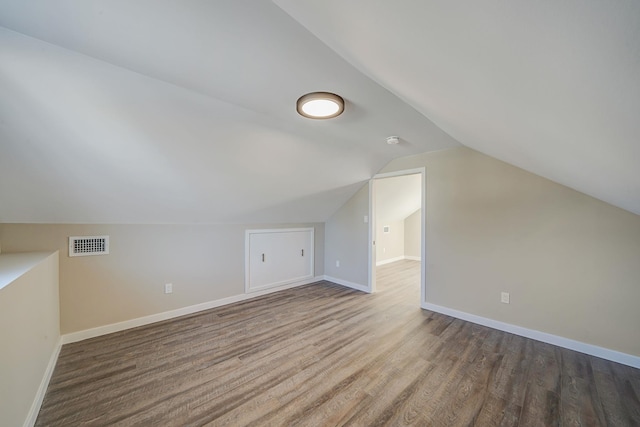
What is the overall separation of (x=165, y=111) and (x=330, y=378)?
94.5 inches

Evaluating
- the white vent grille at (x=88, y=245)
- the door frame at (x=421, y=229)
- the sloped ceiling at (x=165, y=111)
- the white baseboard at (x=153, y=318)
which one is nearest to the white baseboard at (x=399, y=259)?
the door frame at (x=421, y=229)

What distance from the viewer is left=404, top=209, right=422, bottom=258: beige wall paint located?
6.92m

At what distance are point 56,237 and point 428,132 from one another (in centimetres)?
385

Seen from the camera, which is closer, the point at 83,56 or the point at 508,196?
the point at 83,56

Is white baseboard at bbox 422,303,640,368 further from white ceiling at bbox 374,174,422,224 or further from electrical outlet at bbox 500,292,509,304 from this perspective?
white ceiling at bbox 374,174,422,224

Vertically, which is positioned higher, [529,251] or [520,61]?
[520,61]

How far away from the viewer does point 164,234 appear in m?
3.06

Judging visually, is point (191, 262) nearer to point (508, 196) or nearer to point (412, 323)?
point (412, 323)

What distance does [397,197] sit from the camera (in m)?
5.47

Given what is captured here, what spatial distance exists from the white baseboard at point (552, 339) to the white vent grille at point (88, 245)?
13.1ft

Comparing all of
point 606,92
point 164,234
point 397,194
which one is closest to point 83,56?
point 164,234

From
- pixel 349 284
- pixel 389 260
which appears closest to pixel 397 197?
pixel 389 260

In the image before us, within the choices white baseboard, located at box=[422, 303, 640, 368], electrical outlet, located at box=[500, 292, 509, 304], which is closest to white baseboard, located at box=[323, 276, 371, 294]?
white baseboard, located at box=[422, 303, 640, 368]

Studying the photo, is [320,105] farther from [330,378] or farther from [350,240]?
[350,240]
